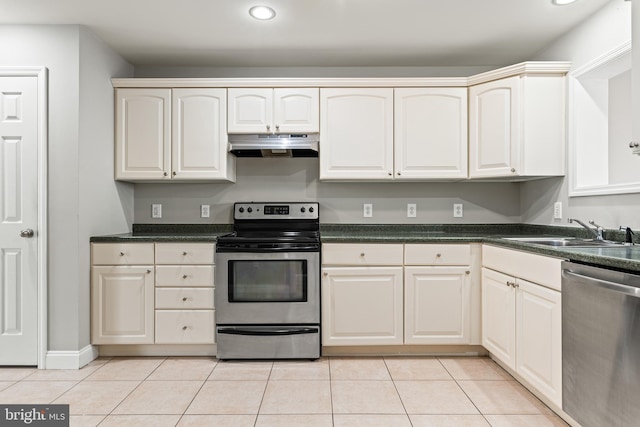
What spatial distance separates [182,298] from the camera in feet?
9.20

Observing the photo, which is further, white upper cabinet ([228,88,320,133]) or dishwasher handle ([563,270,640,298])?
white upper cabinet ([228,88,320,133])

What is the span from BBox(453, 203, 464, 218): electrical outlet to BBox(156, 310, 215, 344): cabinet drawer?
2.19 m

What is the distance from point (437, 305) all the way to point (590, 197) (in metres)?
1.22

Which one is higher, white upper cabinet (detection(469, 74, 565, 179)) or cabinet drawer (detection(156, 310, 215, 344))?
white upper cabinet (detection(469, 74, 565, 179))

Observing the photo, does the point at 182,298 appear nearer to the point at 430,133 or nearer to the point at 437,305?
the point at 437,305

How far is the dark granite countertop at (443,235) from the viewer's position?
1631 mm

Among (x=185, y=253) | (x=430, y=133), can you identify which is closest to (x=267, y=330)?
(x=185, y=253)

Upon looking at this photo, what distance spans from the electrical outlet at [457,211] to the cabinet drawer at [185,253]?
2.07 m

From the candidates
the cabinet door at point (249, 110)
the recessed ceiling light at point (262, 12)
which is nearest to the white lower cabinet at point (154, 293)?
the cabinet door at point (249, 110)

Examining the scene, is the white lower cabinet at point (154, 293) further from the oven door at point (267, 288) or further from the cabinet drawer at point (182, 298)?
the oven door at point (267, 288)

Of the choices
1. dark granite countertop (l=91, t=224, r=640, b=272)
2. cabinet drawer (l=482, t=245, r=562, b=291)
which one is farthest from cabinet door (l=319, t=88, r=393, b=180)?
cabinet drawer (l=482, t=245, r=562, b=291)

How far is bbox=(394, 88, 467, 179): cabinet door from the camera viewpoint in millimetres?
3043

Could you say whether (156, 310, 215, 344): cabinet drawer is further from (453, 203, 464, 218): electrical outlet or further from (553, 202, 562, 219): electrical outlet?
(553, 202, 562, 219): electrical outlet

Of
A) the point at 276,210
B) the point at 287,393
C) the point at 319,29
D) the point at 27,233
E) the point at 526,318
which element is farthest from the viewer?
the point at 276,210
